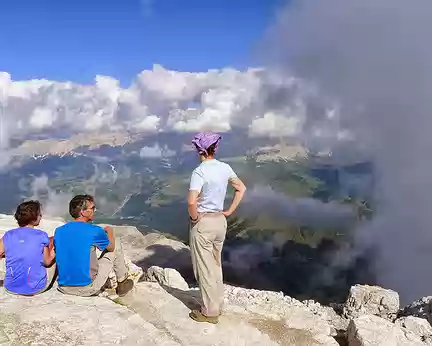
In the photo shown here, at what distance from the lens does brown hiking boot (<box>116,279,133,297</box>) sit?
13.3m

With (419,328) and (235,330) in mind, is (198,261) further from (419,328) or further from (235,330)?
(419,328)

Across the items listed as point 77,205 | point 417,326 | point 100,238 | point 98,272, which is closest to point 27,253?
point 77,205

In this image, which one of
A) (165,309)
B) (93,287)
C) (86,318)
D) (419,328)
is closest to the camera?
(86,318)

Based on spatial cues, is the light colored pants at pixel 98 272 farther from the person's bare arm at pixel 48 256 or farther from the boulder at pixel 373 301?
the boulder at pixel 373 301

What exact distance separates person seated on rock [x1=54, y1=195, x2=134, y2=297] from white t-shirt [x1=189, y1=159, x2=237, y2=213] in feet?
8.45

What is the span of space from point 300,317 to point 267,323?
1783mm

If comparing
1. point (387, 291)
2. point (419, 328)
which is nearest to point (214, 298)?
point (419, 328)

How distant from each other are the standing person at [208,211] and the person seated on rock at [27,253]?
3.49m

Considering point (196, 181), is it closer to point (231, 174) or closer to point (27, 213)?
point (231, 174)

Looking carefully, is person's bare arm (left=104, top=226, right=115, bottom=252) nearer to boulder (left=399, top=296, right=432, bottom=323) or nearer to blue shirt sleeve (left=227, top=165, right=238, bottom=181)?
blue shirt sleeve (left=227, top=165, right=238, bottom=181)

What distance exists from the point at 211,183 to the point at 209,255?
1774 millimetres

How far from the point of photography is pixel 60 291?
11.4m

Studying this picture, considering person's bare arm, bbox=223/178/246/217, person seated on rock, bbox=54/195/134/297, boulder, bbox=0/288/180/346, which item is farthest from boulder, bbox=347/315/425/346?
person seated on rock, bbox=54/195/134/297

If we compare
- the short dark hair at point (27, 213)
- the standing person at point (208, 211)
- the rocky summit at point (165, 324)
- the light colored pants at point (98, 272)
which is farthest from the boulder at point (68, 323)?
the short dark hair at point (27, 213)
